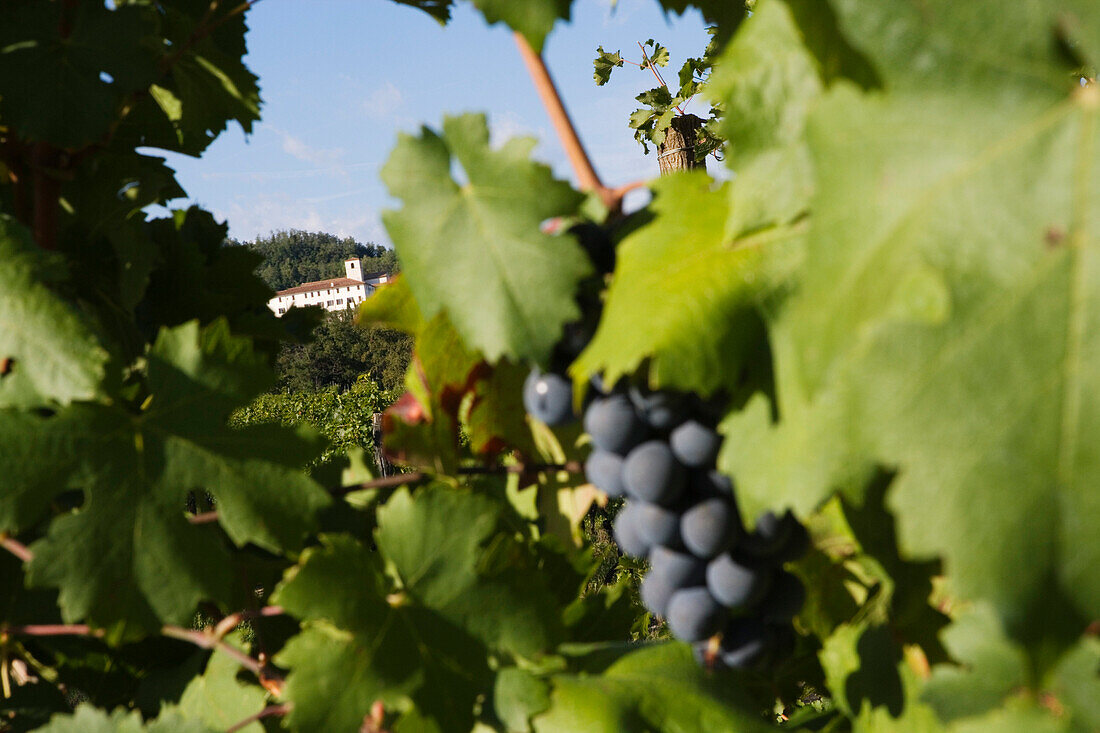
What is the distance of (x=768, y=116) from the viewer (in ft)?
2.20

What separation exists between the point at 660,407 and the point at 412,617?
1.28 feet

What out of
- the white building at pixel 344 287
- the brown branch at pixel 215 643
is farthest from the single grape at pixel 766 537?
the white building at pixel 344 287

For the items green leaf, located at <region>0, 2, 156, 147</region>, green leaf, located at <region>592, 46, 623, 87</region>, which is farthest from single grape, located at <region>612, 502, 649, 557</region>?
green leaf, located at <region>592, 46, 623, 87</region>

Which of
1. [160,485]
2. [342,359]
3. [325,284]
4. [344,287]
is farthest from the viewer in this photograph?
[344,287]

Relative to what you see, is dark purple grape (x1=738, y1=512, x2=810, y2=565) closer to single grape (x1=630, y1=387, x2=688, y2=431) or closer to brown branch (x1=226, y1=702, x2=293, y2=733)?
single grape (x1=630, y1=387, x2=688, y2=431)

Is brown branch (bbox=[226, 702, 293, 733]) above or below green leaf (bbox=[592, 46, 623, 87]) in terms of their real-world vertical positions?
below

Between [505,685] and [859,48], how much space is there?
2.35ft

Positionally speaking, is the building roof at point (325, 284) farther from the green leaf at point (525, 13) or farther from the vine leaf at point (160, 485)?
the green leaf at point (525, 13)

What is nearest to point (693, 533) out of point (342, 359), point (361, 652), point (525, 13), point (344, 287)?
point (361, 652)

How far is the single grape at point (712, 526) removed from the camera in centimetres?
82

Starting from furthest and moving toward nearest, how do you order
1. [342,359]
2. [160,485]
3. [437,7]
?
1. [342,359]
2. [437,7]
3. [160,485]

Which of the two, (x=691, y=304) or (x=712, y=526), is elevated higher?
(x=691, y=304)

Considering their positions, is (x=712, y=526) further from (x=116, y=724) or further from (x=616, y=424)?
(x=116, y=724)

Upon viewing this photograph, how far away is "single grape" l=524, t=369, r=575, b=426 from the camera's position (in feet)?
2.85
